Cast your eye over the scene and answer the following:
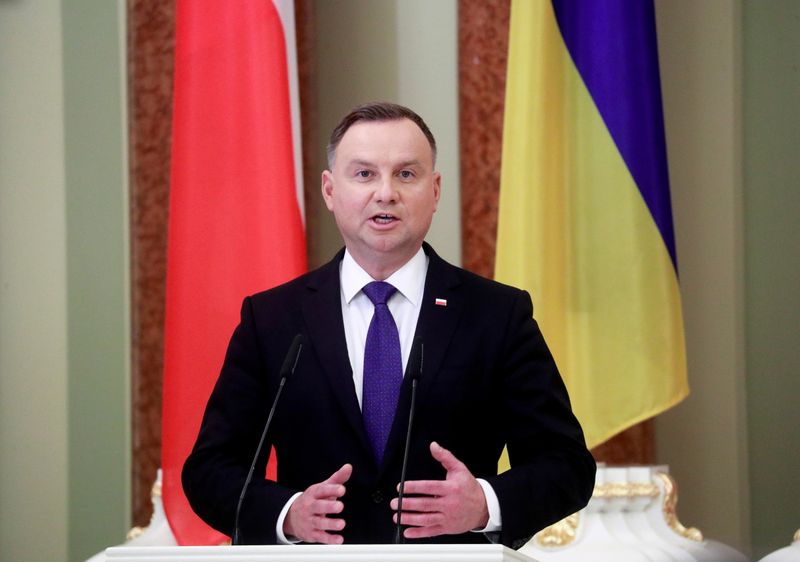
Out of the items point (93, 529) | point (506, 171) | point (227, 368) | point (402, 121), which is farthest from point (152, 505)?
point (402, 121)

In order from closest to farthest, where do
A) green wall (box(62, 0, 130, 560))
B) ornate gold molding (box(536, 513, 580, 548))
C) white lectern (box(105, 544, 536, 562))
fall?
white lectern (box(105, 544, 536, 562)) → ornate gold molding (box(536, 513, 580, 548)) → green wall (box(62, 0, 130, 560))

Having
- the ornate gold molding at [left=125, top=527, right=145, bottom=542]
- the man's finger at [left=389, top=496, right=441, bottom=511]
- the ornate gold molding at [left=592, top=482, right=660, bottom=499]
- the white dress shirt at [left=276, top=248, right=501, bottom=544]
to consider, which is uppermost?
the white dress shirt at [left=276, top=248, right=501, bottom=544]

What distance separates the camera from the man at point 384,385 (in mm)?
2406

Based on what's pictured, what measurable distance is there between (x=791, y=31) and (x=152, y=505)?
117 inches

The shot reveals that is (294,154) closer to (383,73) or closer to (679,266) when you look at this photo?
(383,73)

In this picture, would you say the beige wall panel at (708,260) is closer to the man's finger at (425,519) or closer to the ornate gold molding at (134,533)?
the ornate gold molding at (134,533)

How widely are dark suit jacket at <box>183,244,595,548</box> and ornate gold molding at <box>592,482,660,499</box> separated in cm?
150

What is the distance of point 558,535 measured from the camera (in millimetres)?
3906

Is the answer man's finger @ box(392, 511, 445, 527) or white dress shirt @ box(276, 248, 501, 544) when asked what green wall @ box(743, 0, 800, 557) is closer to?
white dress shirt @ box(276, 248, 501, 544)

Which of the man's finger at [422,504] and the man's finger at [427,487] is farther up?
the man's finger at [427,487]

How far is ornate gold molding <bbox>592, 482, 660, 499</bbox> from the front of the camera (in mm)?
3971

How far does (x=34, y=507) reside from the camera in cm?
467

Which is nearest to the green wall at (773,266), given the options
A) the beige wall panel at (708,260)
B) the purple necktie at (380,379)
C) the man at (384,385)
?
the beige wall panel at (708,260)

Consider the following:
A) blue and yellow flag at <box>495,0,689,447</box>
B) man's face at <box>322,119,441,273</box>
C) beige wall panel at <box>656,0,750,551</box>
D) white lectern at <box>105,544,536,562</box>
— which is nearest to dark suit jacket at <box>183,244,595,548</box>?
man's face at <box>322,119,441,273</box>
